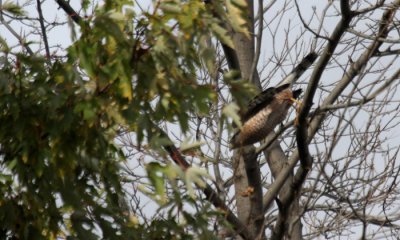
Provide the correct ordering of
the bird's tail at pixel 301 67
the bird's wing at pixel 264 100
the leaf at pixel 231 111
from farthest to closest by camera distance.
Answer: the bird's tail at pixel 301 67
the bird's wing at pixel 264 100
the leaf at pixel 231 111

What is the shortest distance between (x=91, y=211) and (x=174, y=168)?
848mm

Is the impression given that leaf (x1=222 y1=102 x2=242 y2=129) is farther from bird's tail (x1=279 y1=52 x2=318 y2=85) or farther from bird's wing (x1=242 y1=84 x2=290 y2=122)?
bird's tail (x1=279 y1=52 x2=318 y2=85)

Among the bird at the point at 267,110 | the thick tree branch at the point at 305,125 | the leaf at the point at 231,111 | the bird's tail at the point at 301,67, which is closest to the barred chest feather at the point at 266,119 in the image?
the bird at the point at 267,110

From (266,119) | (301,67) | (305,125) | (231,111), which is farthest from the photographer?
(301,67)

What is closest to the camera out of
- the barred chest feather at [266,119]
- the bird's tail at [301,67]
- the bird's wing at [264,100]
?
the barred chest feather at [266,119]

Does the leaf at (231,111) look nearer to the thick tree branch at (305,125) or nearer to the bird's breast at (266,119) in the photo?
the thick tree branch at (305,125)

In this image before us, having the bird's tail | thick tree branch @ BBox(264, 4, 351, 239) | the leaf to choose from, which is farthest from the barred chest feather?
the leaf

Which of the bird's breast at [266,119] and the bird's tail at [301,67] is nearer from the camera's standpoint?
the bird's breast at [266,119]

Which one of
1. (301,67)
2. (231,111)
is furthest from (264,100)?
(231,111)

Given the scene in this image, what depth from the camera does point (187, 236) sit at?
420cm

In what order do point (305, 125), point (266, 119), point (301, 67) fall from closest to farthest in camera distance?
point (305, 125) < point (266, 119) < point (301, 67)

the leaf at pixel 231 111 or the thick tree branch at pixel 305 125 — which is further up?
the thick tree branch at pixel 305 125

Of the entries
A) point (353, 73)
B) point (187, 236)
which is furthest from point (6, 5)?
point (353, 73)

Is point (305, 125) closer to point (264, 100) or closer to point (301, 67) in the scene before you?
point (264, 100)
